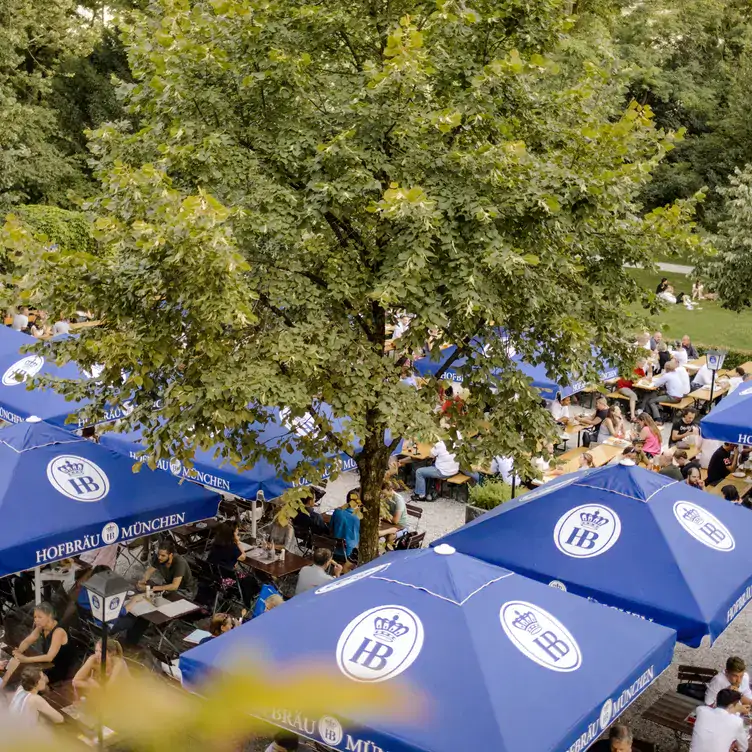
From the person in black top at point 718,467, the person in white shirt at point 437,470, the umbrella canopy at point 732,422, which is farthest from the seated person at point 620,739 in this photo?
the person in white shirt at point 437,470

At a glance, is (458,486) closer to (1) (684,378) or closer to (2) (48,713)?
(1) (684,378)

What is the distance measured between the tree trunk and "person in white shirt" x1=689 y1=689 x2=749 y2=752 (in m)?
3.70

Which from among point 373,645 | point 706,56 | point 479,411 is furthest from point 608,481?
point 706,56

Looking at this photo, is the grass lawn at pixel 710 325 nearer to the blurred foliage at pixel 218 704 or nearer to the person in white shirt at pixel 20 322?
the person in white shirt at pixel 20 322

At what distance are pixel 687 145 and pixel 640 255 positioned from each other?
3099 centimetres

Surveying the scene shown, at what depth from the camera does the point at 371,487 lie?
9367 millimetres

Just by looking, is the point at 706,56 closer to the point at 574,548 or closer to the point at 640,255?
the point at 640,255

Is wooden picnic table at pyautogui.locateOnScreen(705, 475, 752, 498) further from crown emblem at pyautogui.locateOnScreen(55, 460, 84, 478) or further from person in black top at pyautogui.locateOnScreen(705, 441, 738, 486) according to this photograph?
crown emblem at pyautogui.locateOnScreen(55, 460, 84, 478)

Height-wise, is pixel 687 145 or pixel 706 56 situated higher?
pixel 706 56

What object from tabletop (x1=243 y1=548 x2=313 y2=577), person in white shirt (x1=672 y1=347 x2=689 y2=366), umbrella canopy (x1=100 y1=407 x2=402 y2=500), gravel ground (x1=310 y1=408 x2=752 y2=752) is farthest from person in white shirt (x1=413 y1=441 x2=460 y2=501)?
person in white shirt (x1=672 y1=347 x2=689 y2=366)

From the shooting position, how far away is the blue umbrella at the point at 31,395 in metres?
11.4

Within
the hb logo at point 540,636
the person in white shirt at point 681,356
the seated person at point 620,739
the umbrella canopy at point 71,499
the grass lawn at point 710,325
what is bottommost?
the grass lawn at point 710,325

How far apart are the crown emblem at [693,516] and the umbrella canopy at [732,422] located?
3.21 meters

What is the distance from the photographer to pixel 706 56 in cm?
3803
